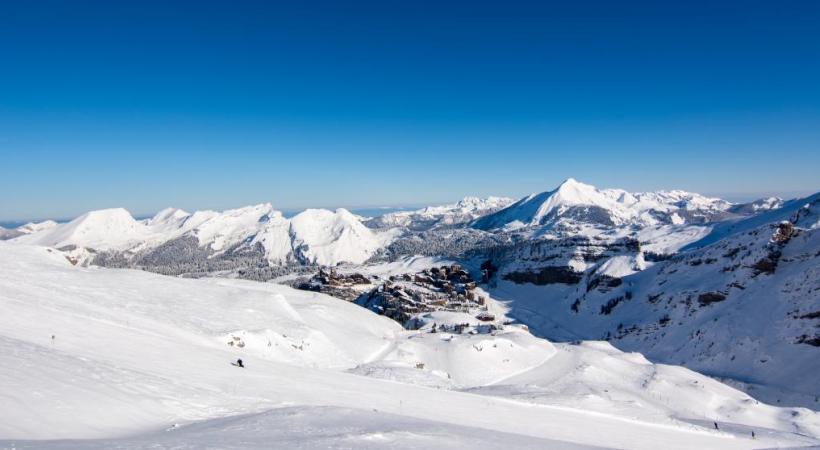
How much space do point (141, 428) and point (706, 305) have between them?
106719mm

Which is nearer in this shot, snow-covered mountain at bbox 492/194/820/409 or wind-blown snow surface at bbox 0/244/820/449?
wind-blown snow surface at bbox 0/244/820/449

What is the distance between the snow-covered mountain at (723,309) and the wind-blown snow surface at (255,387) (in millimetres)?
24149

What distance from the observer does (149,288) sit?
50.0 meters

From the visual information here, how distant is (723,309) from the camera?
8694cm

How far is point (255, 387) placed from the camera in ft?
66.8

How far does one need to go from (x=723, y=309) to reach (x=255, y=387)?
9773 cm

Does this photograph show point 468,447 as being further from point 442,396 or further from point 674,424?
point 674,424

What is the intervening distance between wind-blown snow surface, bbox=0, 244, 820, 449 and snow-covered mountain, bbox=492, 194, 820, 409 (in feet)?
79.2

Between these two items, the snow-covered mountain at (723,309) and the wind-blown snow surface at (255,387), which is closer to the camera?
the wind-blown snow surface at (255,387)

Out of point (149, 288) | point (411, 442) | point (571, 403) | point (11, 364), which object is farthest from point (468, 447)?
point (149, 288)

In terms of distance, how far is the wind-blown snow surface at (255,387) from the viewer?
1285 centimetres

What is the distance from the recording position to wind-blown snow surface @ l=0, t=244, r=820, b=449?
12.9 m

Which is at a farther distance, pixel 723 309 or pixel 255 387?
pixel 723 309

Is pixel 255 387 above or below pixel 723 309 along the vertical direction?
above
